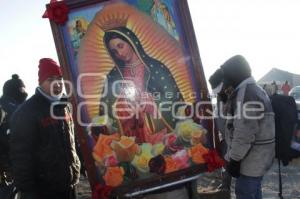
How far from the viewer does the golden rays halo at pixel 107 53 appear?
367 cm

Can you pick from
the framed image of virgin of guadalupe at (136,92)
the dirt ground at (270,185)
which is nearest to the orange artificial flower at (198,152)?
the framed image of virgin of guadalupe at (136,92)

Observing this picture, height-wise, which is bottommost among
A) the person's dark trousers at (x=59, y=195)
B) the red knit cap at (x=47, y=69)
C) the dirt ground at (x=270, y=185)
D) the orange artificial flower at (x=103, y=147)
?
the dirt ground at (x=270, y=185)

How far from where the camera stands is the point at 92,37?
145 inches

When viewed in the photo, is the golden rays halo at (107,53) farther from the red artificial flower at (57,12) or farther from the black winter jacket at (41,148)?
the black winter jacket at (41,148)

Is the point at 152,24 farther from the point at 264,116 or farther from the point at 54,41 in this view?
the point at 264,116

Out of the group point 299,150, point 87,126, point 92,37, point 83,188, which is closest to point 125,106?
point 87,126

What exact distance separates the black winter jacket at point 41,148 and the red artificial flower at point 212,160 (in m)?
1.11

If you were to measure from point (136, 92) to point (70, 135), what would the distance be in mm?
734

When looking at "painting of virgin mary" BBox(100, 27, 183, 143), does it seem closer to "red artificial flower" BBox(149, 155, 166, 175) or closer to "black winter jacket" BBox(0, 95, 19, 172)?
"red artificial flower" BBox(149, 155, 166, 175)

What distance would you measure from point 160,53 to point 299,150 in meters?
2.17

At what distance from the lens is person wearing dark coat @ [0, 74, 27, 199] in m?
5.62

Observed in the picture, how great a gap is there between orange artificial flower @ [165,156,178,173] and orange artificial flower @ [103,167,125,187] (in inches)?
14.6

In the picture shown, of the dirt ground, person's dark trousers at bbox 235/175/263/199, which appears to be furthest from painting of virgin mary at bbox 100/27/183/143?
the dirt ground

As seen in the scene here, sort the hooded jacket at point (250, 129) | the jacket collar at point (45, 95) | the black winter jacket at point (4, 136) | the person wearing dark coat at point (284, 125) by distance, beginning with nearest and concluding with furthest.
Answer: the jacket collar at point (45, 95) → the hooded jacket at point (250, 129) → the person wearing dark coat at point (284, 125) → the black winter jacket at point (4, 136)
